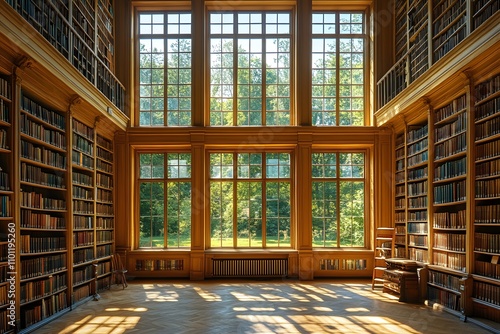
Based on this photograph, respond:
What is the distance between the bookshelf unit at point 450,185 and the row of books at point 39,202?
20.8ft

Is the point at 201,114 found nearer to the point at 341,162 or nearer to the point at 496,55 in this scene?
the point at 341,162

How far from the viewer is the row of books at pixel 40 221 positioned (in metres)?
6.59

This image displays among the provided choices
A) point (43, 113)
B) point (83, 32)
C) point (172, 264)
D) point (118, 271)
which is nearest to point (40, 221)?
point (43, 113)

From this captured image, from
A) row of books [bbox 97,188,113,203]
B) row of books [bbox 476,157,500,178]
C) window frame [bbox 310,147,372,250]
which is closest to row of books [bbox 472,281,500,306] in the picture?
row of books [bbox 476,157,500,178]

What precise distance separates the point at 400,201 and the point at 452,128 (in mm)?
3051

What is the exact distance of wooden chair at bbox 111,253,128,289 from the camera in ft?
32.4

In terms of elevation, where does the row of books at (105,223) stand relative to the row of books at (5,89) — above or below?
below

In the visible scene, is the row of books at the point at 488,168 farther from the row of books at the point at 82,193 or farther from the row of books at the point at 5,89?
the row of books at the point at 82,193

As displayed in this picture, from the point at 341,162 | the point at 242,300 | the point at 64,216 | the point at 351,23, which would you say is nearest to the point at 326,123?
the point at 341,162

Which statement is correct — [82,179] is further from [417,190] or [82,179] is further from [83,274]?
[417,190]

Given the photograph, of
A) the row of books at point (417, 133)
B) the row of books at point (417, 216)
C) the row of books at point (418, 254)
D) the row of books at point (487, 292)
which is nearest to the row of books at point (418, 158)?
the row of books at point (417, 133)

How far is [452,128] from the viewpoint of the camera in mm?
7910

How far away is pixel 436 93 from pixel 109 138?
6924 mm

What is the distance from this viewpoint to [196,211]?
441 inches
